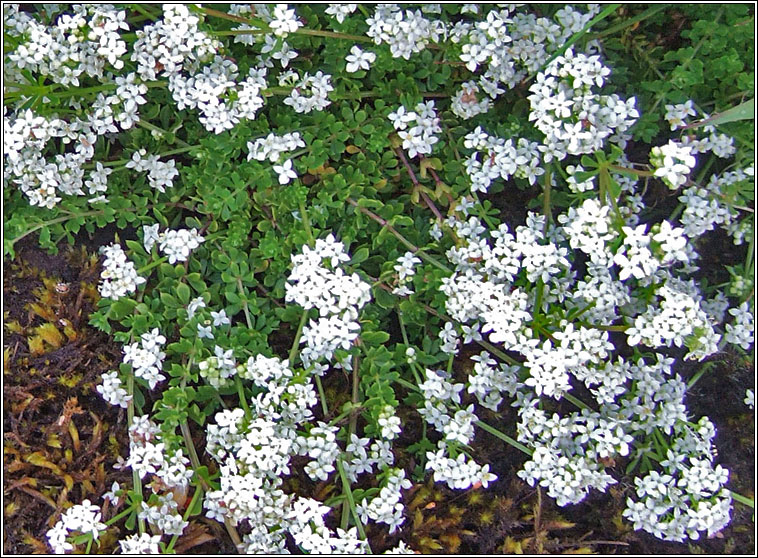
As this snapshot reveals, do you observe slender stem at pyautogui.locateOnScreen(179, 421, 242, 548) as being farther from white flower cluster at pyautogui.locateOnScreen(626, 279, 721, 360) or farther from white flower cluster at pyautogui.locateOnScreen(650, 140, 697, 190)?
white flower cluster at pyautogui.locateOnScreen(650, 140, 697, 190)

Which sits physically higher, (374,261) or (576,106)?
(576,106)

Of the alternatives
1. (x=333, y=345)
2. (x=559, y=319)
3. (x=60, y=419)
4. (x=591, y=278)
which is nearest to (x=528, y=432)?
(x=559, y=319)

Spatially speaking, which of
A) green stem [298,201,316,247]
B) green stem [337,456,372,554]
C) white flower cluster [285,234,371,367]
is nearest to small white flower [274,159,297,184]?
green stem [298,201,316,247]

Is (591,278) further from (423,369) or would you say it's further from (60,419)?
(60,419)

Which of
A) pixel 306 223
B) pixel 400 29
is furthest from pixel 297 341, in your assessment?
pixel 400 29

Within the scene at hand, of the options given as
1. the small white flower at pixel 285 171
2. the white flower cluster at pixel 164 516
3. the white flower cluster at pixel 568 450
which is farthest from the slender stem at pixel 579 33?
the white flower cluster at pixel 164 516

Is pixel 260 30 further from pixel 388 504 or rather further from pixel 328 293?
pixel 388 504
